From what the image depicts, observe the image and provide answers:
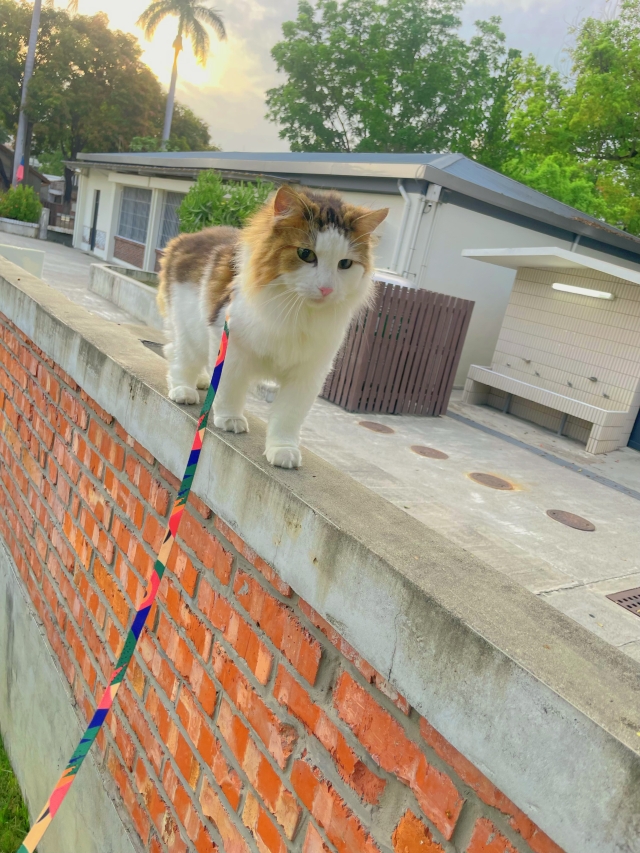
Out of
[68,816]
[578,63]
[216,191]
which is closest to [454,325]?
[216,191]

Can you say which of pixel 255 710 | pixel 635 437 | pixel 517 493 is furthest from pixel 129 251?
pixel 255 710

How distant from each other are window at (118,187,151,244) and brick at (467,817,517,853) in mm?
21356

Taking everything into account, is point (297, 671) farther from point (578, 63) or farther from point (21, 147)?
point (21, 147)

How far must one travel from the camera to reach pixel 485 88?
105ft

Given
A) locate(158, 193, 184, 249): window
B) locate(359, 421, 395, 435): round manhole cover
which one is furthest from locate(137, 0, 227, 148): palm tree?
locate(359, 421, 395, 435): round manhole cover

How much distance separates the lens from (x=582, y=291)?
952 centimetres

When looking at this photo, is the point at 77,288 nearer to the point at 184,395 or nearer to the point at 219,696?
the point at 184,395

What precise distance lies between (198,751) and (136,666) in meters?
0.55

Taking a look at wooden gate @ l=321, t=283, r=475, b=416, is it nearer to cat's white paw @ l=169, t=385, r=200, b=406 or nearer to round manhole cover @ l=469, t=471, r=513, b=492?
round manhole cover @ l=469, t=471, r=513, b=492

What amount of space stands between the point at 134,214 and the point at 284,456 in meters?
22.0

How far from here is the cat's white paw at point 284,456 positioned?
6.37 ft

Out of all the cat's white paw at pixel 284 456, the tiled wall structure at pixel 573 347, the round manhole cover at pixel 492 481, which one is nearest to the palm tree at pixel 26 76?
the tiled wall structure at pixel 573 347

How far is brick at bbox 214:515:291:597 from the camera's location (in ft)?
5.64

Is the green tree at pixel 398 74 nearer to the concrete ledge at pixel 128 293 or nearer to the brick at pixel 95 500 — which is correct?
the concrete ledge at pixel 128 293
